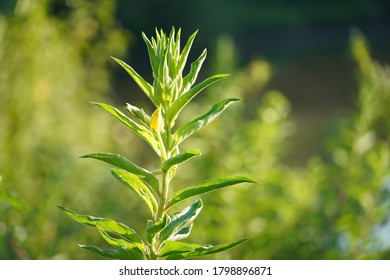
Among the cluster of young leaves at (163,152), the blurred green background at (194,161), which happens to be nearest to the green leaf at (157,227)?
the cluster of young leaves at (163,152)

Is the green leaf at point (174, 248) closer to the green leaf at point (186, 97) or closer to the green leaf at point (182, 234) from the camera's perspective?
the green leaf at point (182, 234)

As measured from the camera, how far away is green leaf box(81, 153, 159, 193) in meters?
0.59

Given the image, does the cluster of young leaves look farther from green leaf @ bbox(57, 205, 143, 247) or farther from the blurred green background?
the blurred green background

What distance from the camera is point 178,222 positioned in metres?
0.60

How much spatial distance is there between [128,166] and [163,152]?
36 mm

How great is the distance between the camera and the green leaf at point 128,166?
0.59 m

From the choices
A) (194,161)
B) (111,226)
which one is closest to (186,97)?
(111,226)

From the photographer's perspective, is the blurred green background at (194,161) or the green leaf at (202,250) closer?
the green leaf at (202,250)

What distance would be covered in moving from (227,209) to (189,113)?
49 cm

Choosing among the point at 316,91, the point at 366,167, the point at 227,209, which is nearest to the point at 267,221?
the point at 227,209

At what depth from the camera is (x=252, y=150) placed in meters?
1.78

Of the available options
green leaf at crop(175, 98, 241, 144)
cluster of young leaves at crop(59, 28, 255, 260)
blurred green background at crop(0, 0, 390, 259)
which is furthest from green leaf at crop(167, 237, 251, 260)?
blurred green background at crop(0, 0, 390, 259)

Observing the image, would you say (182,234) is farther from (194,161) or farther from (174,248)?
(194,161)
